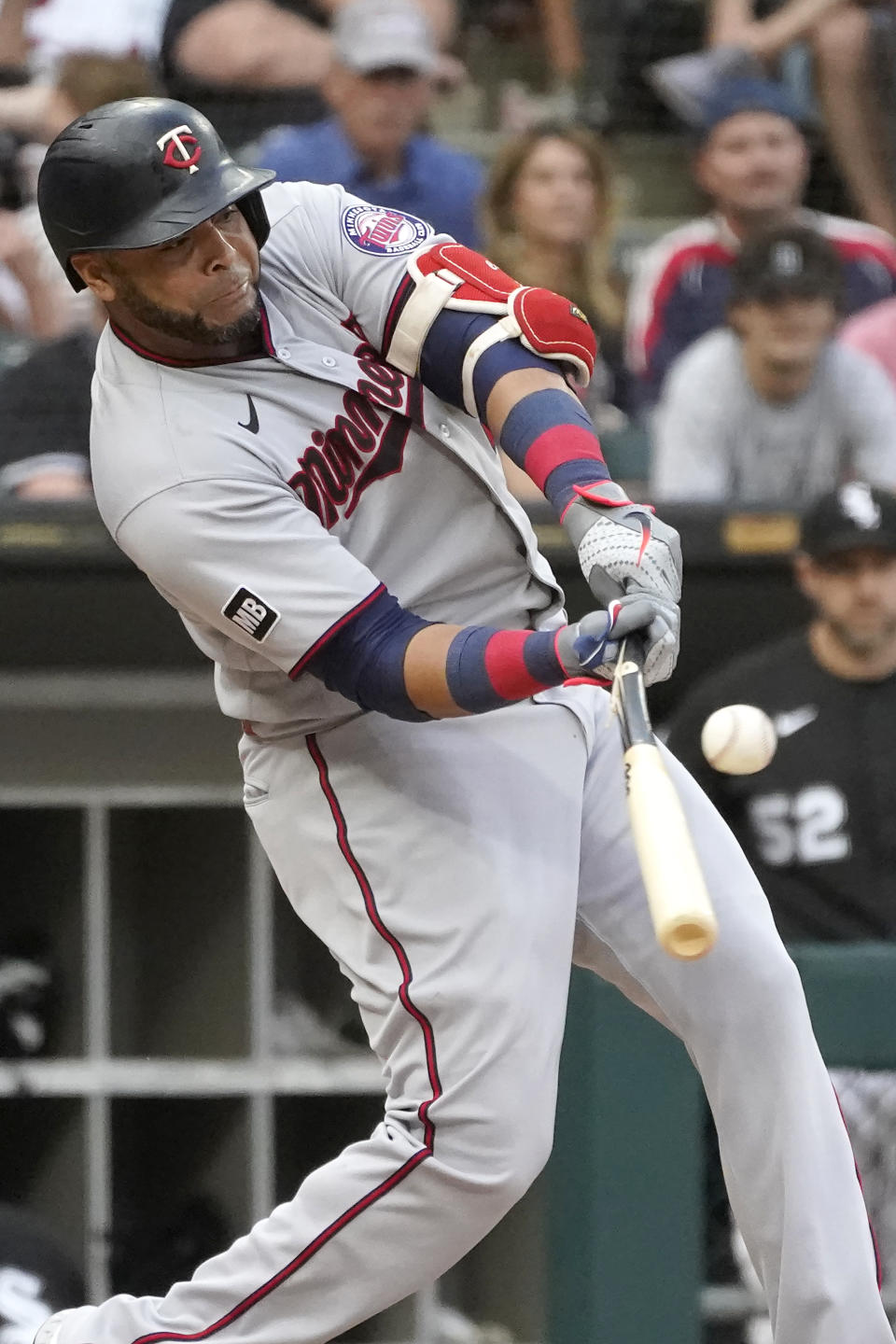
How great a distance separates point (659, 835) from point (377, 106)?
343 cm

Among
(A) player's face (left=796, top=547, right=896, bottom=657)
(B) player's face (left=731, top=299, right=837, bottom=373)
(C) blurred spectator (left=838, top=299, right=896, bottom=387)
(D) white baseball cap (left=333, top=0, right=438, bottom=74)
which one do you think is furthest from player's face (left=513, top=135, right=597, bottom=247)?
(A) player's face (left=796, top=547, right=896, bottom=657)

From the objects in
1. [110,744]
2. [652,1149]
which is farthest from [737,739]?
[110,744]

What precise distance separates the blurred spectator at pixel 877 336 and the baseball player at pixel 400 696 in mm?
2517

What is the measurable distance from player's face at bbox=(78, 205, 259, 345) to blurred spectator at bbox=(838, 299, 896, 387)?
2.72 metres

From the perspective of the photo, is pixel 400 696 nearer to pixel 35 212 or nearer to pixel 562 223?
pixel 562 223

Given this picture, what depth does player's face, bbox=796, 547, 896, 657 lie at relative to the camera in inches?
141

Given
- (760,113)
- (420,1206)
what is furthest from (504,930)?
(760,113)

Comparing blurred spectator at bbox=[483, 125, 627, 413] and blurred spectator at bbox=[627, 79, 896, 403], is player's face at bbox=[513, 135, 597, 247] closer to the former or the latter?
blurred spectator at bbox=[483, 125, 627, 413]

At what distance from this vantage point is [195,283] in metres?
2.15

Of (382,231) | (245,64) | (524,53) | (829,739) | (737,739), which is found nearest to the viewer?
(737,739)

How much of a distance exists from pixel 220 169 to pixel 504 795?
0.74 m

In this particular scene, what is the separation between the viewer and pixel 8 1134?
3.56 m

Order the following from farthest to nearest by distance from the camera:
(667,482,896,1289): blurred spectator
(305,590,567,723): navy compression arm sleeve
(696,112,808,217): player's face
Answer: (696,112,808,217): player's face < (667,482,896,1289): blurred spectator < (305,590,567,723): navy compression arm sleeve

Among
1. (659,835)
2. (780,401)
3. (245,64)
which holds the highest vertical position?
(245,64)
